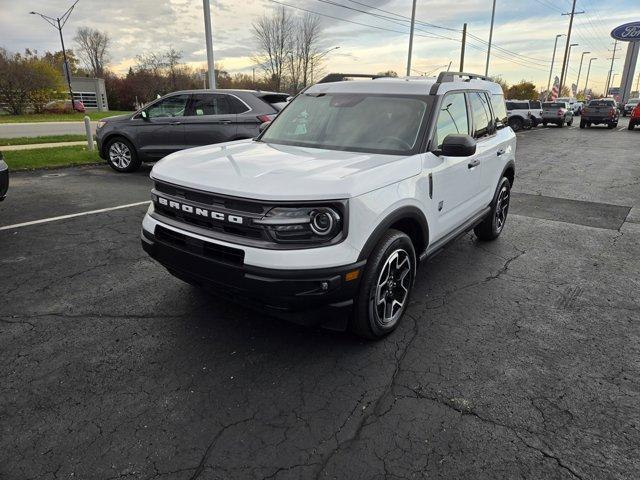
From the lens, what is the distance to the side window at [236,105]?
30.8ft

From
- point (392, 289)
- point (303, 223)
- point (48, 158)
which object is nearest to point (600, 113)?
point (48, 158)

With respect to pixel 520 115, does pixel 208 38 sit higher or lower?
higher

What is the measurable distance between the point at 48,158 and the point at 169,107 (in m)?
3.91

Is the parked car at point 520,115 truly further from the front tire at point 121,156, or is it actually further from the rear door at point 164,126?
the front tire at point 121,156

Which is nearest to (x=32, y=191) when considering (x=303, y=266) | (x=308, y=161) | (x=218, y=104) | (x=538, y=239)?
(x=218, y=104)

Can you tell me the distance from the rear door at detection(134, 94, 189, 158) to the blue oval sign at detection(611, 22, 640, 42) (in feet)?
259

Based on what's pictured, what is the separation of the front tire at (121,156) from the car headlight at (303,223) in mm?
8391

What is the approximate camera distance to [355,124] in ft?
12.9

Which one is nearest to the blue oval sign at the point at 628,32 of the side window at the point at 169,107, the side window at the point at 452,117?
the side window at the point at 169,107

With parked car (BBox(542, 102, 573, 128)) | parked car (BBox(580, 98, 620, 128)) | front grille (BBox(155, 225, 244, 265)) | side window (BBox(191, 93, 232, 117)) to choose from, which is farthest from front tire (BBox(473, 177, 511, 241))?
parked car (BBox(580, 98, 620, 128))

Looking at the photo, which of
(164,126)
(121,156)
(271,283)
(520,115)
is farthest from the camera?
(520,115)

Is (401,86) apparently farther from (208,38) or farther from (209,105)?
(208,38)

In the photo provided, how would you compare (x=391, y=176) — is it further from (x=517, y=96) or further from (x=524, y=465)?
(x=517, y=96)

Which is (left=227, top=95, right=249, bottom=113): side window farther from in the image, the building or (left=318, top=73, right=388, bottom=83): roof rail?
the building
